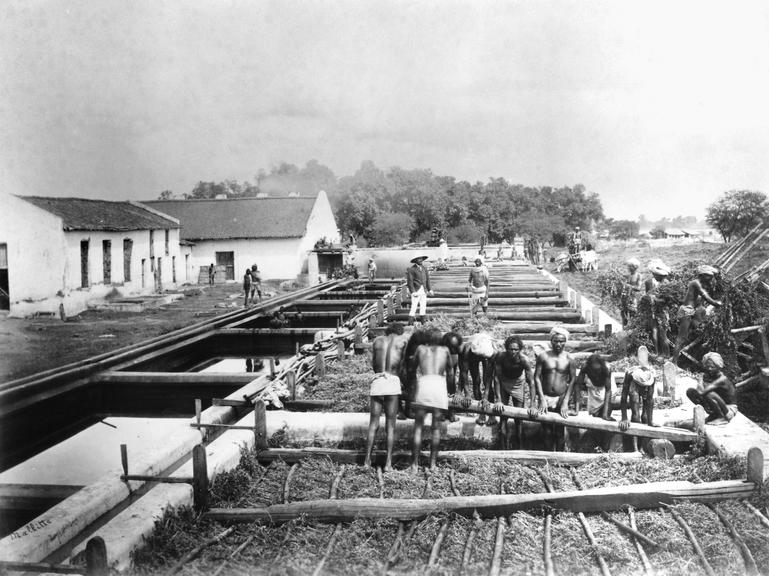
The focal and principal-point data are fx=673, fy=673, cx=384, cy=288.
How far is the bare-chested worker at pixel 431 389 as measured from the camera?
7.11 meters

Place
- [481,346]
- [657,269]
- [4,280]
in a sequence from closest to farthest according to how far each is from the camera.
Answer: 1. [481,346]
2. [657,269]
3. [4,280]

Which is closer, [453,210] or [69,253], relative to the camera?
[69,253]

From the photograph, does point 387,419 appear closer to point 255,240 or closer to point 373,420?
point 373,420

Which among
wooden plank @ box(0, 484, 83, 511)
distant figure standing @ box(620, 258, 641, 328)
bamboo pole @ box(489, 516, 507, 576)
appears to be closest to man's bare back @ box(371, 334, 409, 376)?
bamboo pole @ box(489, 516, 507, 576)

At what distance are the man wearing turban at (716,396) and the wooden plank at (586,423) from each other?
0.73m

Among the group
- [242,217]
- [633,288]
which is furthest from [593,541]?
[242,217]

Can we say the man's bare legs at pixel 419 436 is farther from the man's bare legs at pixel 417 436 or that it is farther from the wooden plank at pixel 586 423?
the wooden plank at pixel 586 423

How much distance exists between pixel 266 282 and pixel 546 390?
31.8m

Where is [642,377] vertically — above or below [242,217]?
below

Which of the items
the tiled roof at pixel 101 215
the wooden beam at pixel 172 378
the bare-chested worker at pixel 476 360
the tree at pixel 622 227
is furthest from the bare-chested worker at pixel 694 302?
the tree at pixel 622 227

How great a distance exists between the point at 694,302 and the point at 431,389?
6.44m

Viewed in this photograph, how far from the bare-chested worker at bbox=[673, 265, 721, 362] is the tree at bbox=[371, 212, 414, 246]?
46.0m

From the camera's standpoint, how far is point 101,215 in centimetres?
2753

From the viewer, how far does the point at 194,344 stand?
17938mm
